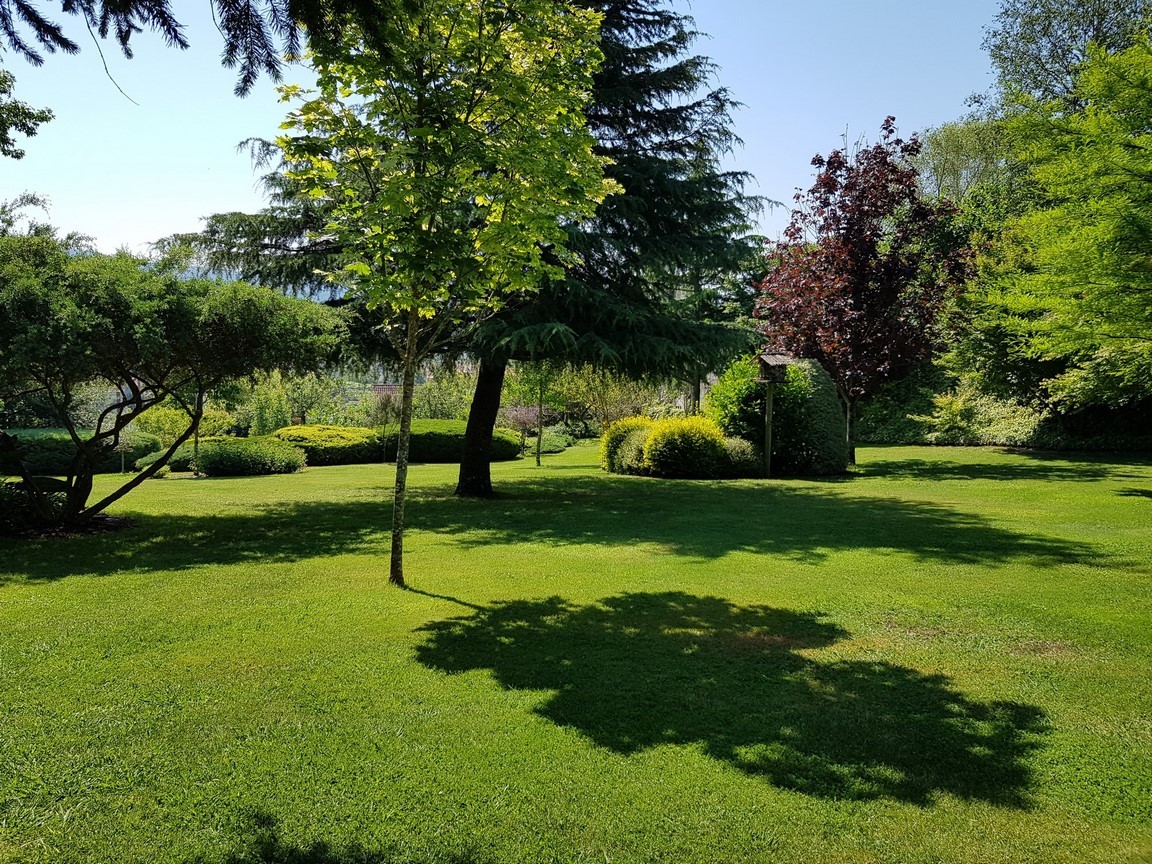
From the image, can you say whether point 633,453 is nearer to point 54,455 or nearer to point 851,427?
point 851,427

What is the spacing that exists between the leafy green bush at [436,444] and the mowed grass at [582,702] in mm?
15391

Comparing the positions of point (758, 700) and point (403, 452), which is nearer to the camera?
point (758, 700)

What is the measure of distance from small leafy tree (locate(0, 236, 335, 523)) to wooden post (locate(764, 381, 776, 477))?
9460 millimetres

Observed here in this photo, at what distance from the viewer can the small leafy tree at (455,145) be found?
17.8ft

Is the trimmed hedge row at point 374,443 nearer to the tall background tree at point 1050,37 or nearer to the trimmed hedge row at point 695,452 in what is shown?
the trimmed hedge row at point 695,452

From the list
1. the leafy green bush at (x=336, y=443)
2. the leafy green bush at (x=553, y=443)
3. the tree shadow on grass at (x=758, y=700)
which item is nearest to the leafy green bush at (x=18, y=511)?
the tree shadow on grass at (x=758, y=700)

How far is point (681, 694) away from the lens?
405 centimetres

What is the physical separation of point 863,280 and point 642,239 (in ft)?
25.2

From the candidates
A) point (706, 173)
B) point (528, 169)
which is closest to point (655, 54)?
point (706, 173)

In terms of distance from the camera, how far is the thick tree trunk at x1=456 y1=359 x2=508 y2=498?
13461mm

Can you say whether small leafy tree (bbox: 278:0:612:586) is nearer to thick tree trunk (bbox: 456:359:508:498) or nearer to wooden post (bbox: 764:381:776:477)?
thick tree trunk (bbox: 456:359:508:498)

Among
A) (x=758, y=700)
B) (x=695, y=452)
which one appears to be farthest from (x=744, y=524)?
(x=695, y=452)

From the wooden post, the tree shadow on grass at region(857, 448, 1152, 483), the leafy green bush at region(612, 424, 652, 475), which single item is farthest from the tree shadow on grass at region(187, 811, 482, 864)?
the tree shadow on grass at region(857, 448, 1152, 483)

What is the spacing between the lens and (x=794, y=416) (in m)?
16.2
